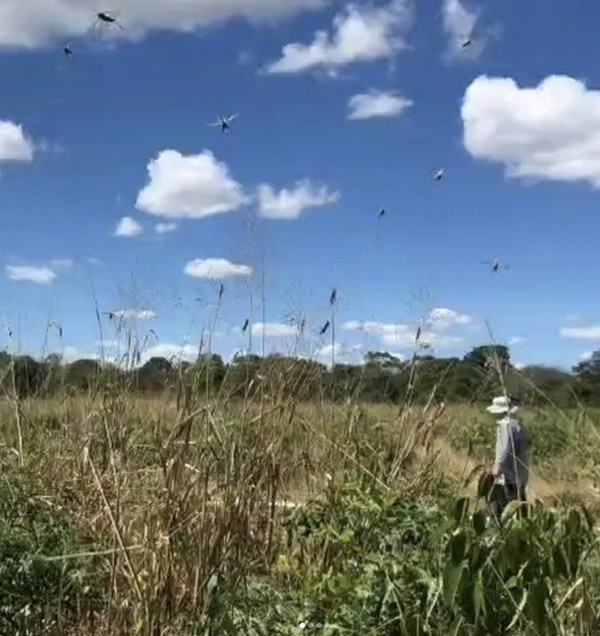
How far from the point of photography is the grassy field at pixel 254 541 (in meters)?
2.87

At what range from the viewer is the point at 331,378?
6086 millimetres

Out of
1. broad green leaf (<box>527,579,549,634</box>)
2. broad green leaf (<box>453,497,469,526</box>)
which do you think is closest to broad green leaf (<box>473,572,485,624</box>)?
broad green leaf (<box>527,579,549,634</box>)

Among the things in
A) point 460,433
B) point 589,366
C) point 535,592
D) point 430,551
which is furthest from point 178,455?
point 460,433

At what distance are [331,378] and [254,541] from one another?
6.70ft

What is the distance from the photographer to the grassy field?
287 cm

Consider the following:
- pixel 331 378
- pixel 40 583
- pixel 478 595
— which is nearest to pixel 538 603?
pixel 478 595

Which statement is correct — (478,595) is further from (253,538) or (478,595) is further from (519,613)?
(253,538)

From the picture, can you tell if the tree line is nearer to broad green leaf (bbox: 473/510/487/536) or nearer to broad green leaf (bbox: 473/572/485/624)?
broad green leaf (bbox: 473/510/487/536)

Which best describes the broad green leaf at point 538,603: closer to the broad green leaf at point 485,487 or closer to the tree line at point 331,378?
the broad green leaf at point 485,487

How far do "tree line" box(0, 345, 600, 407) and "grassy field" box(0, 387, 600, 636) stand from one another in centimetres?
12

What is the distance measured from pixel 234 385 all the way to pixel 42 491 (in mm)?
1002

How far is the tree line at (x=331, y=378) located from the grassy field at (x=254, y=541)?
0.12 meters

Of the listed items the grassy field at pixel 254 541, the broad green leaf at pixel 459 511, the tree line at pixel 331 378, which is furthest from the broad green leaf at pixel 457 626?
the tree line at pixel 331 378

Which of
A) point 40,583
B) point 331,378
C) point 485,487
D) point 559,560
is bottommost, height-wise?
point 40,583
